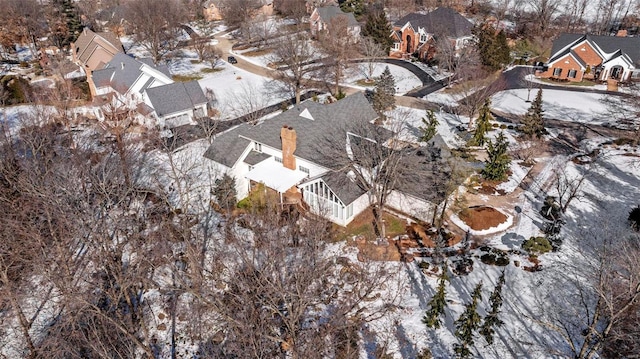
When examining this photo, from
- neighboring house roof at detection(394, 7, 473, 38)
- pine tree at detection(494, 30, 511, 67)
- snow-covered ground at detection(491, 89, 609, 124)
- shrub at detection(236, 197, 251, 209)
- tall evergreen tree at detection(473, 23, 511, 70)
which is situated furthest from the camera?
neighboring house roof at detection(394, 7, 473, 38)

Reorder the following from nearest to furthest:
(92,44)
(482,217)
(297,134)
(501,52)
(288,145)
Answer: (482,217) → (288,145) → (297,134) → (501,52) → (92,44)

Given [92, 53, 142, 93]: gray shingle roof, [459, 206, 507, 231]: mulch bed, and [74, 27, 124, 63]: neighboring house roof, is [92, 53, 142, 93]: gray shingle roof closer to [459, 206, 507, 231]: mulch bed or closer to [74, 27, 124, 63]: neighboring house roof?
[74, 27, 124, 63]: neighboring house roof

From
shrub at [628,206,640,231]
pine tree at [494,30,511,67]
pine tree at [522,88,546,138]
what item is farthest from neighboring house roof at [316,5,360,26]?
shrub at [628,206,640,231]

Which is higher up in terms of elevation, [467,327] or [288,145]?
[288,145]

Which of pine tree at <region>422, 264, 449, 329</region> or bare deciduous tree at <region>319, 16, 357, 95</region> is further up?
bare deciduous tree at <region>319, 16, 357, 95</region>

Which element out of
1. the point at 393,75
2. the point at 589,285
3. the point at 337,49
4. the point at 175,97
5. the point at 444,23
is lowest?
the point at 589,285

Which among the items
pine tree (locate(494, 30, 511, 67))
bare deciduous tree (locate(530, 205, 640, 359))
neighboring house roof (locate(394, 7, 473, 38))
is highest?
neighboring house roof (locate(394, 7, 473, 38))

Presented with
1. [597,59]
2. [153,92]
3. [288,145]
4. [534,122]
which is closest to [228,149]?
[288,145]

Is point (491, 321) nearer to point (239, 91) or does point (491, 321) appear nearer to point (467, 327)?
point (467, 327)
